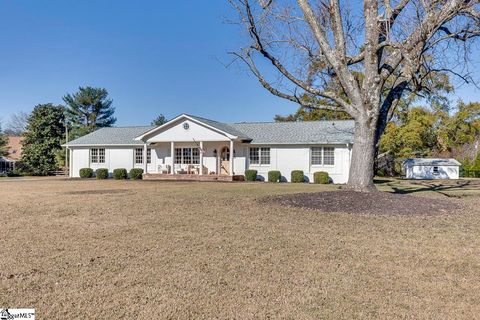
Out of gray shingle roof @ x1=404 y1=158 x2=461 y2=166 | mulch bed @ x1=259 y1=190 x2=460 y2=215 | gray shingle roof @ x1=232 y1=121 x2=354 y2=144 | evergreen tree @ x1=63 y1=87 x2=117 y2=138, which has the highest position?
evergreen tree @ x1=63 y1=87 x2=117 y2=138

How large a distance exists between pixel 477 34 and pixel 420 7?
3200 mm

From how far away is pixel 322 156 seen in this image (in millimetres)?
24266

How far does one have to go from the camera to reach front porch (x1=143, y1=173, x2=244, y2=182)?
24.3m

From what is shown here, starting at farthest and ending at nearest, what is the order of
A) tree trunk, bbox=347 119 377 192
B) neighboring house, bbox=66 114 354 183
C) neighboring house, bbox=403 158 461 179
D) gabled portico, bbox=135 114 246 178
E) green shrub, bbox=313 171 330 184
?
neighboring house, bbox=403 158 461 179 → gabled portico, bbox=135 114 246 178 → neighboring house, bbox=66 114 354 183 → green shrub, bbox=313 171 330 184 → tree trunk, bbox=347 119 377 192

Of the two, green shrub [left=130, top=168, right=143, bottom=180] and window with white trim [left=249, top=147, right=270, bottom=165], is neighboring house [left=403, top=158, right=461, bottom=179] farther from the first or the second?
green shrub [left=130, top=168, right=143, bottom=180]

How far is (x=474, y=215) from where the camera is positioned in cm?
899

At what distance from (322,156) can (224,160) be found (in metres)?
7.26

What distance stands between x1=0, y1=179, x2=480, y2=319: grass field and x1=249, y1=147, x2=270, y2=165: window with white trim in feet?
56.6

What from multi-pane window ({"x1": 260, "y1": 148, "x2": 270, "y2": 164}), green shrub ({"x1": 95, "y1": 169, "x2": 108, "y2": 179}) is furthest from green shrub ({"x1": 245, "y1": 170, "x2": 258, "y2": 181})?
green shrub ({"x1": 95, "y1": 169, "x2": 108, "y2": 179})

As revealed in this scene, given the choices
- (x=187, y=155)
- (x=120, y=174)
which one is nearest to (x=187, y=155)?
(x=187, y=155)

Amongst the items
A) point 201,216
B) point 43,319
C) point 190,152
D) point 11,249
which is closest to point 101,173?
point 190,152

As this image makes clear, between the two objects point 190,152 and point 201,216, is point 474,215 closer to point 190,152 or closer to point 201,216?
point 201,216

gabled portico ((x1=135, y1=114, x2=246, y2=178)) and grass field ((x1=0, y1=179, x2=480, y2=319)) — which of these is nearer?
grass field ((x1=0, y1=179, x2=480, y2=319))

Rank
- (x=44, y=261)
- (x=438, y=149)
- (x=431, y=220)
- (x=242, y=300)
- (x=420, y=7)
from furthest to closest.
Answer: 1. (x=438, y=149)
2. (x=420, y=7)
3. (x=431, y=220)
4. (x=44, y=261)
5. (x=242, y=300)
